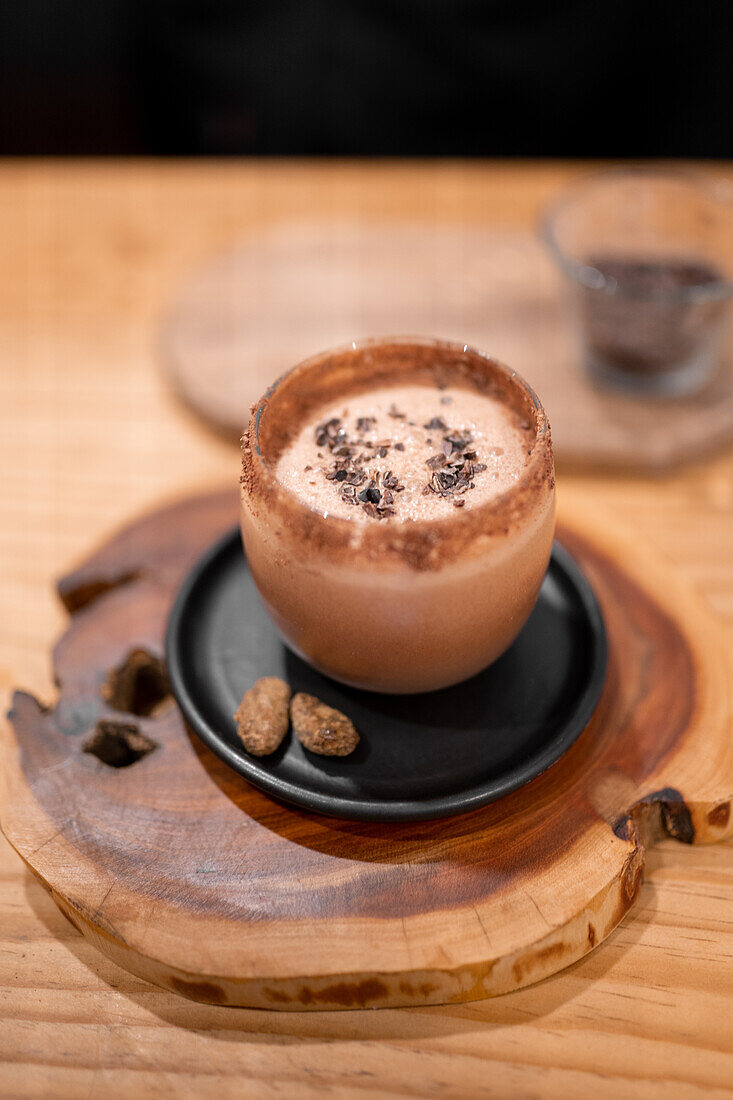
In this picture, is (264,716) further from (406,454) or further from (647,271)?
(647,271)

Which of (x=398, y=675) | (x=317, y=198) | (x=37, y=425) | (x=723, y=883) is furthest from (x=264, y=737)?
(x=317, y=198)

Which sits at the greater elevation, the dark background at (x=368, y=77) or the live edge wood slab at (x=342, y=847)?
the dark background at (x=368, y=77)

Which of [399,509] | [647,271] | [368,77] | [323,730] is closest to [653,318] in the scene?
[647,271]

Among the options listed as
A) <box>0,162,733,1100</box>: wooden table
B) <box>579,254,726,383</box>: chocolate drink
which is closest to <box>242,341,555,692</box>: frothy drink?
<box>0,162,733,1100</box>: wooden table

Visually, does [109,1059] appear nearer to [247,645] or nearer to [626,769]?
[247,645]

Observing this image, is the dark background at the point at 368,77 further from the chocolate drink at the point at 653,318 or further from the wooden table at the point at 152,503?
the chocolate drink at the point at 653,318

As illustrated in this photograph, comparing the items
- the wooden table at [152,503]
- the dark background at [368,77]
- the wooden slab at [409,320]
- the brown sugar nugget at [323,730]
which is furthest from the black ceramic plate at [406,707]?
the dark background at [368,77]

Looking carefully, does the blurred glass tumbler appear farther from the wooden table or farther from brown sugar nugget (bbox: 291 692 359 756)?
A: brown sugar nugget (bbox: 291 692 359 756)
